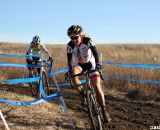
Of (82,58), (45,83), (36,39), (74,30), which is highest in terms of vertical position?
(74,30)

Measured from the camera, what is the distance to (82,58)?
820cm

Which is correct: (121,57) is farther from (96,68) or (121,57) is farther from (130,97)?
(96,68)

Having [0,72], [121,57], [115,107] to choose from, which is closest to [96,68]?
[115,107]

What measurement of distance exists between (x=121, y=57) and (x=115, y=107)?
12.5m

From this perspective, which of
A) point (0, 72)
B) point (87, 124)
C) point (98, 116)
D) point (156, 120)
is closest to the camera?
point (98, 116)

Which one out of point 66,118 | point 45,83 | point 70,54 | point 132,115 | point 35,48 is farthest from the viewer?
point 35,48

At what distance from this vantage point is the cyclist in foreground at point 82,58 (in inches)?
301

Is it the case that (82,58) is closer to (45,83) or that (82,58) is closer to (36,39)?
(45,83)

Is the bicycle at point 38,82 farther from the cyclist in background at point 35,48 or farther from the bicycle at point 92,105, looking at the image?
the bicycle at point 92,105

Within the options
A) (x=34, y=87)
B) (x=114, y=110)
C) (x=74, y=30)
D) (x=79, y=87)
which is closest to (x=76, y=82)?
(x=79, y=87)

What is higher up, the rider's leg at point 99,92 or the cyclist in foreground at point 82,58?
the cyclist in foreground at point 82,58

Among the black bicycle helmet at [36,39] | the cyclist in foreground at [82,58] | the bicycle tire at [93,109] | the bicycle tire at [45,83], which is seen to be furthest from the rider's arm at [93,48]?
the black bicycle helmet at [36,39]

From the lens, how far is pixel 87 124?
8.36 meters

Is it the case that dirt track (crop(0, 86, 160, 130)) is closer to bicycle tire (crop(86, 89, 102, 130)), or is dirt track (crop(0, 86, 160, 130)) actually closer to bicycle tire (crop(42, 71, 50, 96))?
bicycle tire (crop(86, 89, 102, 130))
